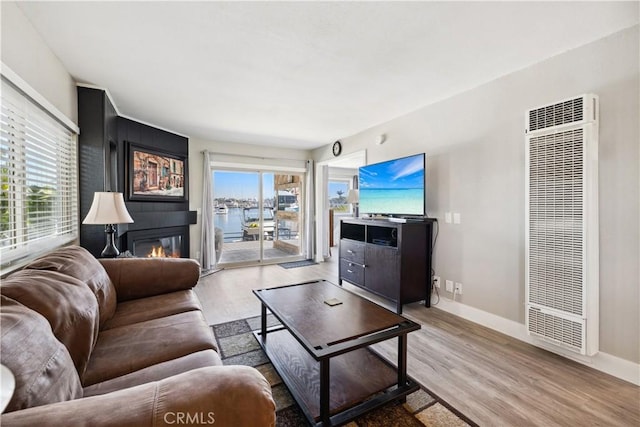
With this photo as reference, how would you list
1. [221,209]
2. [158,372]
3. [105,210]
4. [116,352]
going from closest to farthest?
[158,372] < [116,352] < [105,210] < [221,209]

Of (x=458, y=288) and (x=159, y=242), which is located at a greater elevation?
(x=159, y=242)

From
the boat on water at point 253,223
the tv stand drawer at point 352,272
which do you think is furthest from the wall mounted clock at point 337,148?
the tv stand drawer at point 352,272

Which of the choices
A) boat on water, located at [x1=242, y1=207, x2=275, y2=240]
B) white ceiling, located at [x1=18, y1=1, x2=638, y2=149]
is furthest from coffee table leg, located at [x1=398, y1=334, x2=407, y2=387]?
boat on water, located at [x1=242, y1=207, x2=275, y2=240]

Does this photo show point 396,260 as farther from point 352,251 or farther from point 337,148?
point 337,148

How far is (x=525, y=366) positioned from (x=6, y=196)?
3540 mm

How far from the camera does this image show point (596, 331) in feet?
6.19

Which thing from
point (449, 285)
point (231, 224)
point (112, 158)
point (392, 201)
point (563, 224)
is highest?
point (112, 158)

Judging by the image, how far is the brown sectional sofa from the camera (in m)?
0.68

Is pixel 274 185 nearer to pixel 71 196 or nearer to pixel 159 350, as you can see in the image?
pixel 71 196

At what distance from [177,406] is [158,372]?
603 millimetres

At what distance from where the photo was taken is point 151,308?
1.83 metres

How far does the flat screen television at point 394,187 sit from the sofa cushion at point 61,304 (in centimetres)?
285

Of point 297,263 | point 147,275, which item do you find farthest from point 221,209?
point 147,275

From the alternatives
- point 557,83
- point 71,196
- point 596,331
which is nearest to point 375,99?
point 557,83
